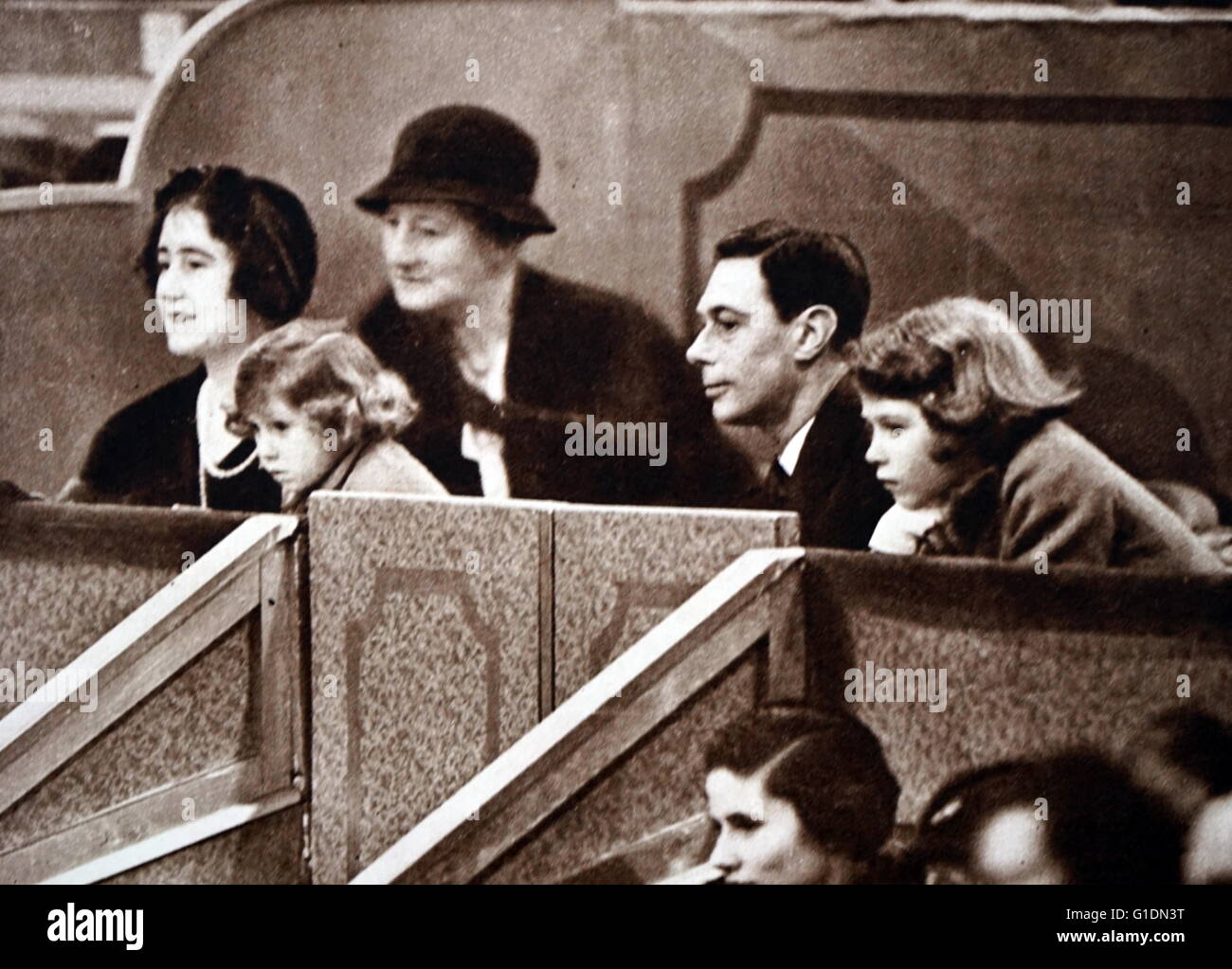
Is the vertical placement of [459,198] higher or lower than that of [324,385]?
higher

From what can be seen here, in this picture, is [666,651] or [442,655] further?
[442,655]

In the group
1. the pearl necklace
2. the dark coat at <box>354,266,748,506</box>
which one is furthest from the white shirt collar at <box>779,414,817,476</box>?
the pearl necklace

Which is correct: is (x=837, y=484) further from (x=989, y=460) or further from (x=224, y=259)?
(x=224, y=259)

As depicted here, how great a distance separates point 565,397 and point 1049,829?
5.84ft

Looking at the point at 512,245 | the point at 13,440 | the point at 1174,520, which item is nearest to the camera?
Result: the point at 1174,520

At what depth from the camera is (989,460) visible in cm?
372

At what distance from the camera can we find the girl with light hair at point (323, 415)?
13.3ft

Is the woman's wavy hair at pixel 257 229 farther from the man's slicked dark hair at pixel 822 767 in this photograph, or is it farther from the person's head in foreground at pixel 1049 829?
the person's head in foreground at pixel 1049 829

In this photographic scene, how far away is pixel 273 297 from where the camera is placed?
4.11m

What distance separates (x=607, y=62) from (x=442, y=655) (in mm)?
1742

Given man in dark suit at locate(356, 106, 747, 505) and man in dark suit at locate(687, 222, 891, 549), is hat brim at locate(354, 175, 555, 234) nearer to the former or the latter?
man in dark suit at locate(356, 106, 747, 505)

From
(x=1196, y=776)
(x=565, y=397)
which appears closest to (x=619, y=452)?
(x=565, y=397)

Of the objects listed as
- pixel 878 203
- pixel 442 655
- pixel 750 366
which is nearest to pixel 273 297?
pixel 442 655
